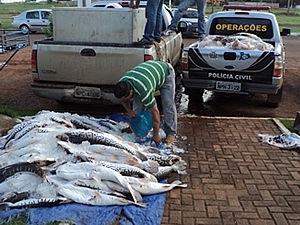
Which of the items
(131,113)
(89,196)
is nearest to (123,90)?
(131,113)

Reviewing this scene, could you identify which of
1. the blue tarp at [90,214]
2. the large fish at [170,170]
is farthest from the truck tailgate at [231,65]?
the blue tarp at [90,214]

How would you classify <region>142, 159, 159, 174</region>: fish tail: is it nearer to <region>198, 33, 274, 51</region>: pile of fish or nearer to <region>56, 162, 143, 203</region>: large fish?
<region>56, 162, 143, 203</region>: large fish

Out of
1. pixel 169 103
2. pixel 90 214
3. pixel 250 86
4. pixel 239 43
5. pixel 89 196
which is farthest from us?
pixel 239 43

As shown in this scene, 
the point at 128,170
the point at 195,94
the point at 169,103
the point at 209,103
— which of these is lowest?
the point at 209,103

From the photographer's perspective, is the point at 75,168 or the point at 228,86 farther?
the point at 228,86

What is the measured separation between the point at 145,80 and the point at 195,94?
3751 mm

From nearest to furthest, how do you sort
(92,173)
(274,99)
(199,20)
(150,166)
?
(92,173) < (150,166) < (274,99) < (199,20)

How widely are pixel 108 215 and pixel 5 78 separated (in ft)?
26.6

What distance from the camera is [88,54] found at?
6.61 metres

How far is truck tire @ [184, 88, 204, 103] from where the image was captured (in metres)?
8.62

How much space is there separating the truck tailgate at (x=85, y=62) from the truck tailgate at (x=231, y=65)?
1.61 m

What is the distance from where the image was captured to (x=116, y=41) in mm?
6988

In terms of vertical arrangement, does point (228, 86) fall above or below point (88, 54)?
below

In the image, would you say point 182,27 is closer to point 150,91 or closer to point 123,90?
point 150,91
